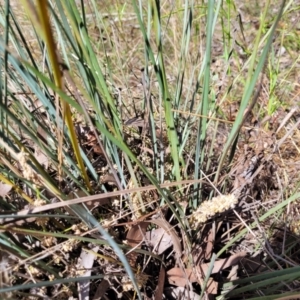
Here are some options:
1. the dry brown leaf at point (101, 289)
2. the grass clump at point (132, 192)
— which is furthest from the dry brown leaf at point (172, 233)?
the dry brown leaf at point (101, 289)

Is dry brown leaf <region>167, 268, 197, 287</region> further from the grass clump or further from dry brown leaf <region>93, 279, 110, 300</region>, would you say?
dry brown leaf <region>93, 279, 110, 300</region>

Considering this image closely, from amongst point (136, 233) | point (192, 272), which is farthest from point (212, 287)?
point (136, 233)

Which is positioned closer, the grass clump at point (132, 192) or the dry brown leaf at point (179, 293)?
the grass clump at point (132, 192)

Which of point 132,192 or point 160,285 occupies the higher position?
point 132,192

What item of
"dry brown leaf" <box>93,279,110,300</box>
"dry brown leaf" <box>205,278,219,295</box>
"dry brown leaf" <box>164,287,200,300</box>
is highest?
"dry brown leaf" <box>93,279,110,300</box>

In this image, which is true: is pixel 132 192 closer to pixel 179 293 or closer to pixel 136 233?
pixel 136 233

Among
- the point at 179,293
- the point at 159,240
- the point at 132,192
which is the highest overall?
the point at 132,192

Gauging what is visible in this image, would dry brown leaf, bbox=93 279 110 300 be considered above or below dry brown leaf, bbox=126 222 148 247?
below

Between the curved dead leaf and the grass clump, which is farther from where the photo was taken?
the curved dead leaf

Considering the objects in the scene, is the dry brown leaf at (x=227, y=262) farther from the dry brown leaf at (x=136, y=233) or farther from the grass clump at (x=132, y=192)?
the dry brown leaf at (x=136, y=233)

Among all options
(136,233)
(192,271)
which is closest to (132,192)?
(136,233)

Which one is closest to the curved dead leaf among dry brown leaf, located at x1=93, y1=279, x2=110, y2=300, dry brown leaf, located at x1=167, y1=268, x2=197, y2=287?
dry brown leaf, located at x1=167, y1=268, x2=197, y2=287

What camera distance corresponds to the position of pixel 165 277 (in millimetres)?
828

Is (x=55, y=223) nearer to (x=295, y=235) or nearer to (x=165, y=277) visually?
(x=165, y=277)
